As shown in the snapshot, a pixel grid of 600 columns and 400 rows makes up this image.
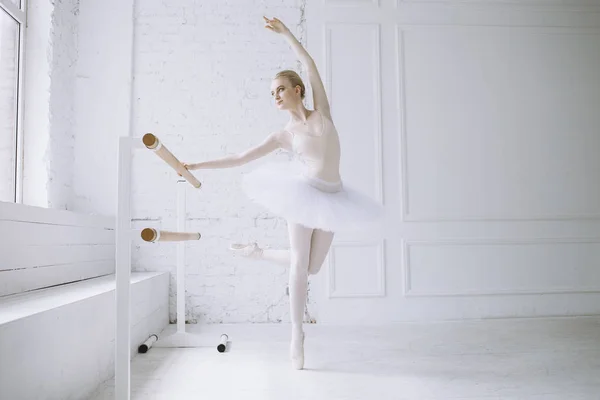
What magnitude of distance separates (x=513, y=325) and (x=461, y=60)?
84.8 inches

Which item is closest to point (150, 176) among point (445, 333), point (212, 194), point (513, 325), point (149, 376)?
point (212, 194)

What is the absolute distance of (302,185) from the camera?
2398mm

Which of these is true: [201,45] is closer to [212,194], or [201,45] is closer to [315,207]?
[212,194]

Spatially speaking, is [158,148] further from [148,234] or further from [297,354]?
[297,354]

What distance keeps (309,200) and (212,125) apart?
1932mm

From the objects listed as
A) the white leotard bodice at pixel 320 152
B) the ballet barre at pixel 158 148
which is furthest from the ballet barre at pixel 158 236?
the white leotard bodice at pixel 320 152

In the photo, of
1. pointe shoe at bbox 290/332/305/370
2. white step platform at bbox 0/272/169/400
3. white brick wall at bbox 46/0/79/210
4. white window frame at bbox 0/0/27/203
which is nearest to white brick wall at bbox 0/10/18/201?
white window frame at bbox 0/0/27/203

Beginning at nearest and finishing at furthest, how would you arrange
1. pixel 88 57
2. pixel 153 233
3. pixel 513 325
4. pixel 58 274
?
pixel 153 233 → pixel 58 274 → pixel 513 325 → pixel 88 57

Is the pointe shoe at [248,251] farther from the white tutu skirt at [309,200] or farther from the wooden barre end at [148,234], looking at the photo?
the wooden barre end at [148,234]

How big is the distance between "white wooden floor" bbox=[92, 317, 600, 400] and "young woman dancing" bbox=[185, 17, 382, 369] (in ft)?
0.95

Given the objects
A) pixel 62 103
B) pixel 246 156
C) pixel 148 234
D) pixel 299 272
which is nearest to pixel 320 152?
pixel 246 156

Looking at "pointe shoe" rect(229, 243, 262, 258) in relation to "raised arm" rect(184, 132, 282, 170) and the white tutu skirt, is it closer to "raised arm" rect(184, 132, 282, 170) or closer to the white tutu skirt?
the white tutu skirt

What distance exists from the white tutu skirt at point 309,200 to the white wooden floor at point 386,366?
719 millimetres

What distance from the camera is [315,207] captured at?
2305 mm
